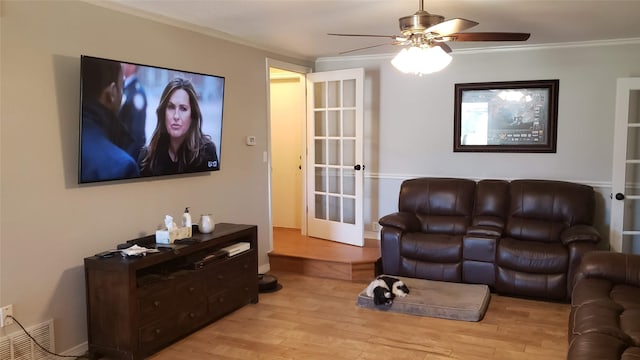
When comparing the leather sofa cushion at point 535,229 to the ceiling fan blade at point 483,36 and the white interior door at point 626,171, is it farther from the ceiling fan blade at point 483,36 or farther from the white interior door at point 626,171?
Answer: the ceiling fan blade at point 483,36

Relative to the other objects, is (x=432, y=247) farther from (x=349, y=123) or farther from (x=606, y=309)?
(x=606, y=309)

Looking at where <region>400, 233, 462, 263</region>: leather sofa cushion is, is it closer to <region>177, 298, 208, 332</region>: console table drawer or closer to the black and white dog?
the black and white dog

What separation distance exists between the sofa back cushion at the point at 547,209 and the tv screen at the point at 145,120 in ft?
9.16

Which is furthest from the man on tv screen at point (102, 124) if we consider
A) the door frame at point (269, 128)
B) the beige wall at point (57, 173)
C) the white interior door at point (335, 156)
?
the white interior door at point (335, 156)

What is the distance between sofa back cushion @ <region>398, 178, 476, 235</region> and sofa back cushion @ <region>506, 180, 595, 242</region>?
41 centimetres

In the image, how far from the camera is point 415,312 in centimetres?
406

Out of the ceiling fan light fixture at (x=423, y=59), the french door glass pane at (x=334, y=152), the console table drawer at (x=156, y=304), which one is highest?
the ceiling fan light fixture at (x=423, y=59)

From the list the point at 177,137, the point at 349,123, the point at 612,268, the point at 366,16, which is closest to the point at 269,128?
the point at 349,123

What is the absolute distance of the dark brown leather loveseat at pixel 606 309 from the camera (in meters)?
2.35

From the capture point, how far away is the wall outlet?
9.43ft

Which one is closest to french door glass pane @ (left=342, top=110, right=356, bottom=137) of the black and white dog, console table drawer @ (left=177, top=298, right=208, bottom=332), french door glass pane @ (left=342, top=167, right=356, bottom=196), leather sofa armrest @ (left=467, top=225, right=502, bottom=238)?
french door glass pane @ (left=342, top=167, right=356, bottom=196)

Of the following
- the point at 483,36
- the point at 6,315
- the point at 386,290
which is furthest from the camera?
the point at 386,290

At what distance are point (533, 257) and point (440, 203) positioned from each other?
110 cm

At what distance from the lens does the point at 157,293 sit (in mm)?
3316
